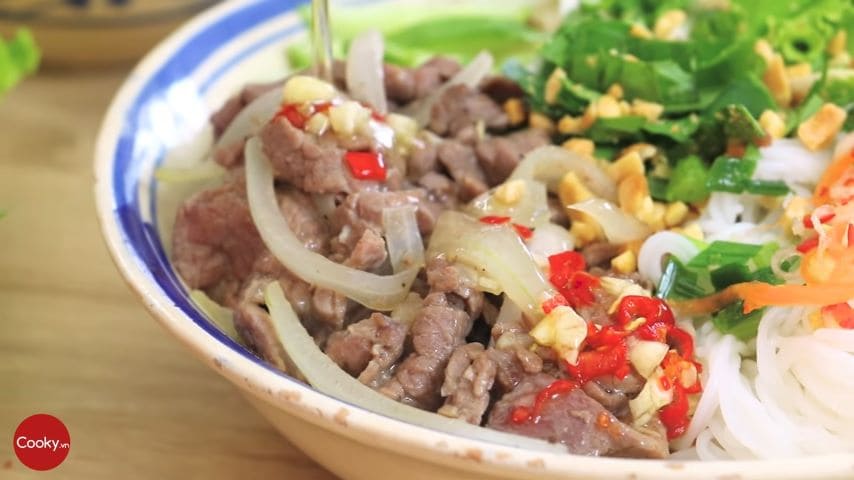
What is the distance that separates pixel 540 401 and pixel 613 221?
63 cm

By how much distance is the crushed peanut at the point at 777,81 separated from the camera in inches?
106

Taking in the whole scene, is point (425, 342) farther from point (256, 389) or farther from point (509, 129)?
point (509, 129)

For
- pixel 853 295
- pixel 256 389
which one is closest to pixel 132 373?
pixel 256 389

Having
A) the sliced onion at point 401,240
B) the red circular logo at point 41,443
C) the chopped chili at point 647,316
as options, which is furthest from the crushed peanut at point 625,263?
the red circular logo at point 41,443

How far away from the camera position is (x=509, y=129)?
2.77 m

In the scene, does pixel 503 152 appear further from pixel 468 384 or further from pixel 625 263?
pixel 468 384

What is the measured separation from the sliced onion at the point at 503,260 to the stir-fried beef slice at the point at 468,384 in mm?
150

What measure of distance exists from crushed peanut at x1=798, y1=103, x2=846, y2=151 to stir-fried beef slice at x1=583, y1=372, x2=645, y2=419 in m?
0.96

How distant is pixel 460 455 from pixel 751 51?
65.5 inches

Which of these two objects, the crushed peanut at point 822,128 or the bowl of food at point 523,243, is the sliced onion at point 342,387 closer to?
the bowl of food at point 523,243

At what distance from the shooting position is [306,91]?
7.70ft

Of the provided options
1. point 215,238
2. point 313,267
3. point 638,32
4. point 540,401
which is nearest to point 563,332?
point 540,401

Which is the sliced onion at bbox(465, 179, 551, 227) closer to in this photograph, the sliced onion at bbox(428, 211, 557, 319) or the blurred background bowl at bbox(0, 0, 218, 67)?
the sliced onion at bbox(428, 211, 557, 319)

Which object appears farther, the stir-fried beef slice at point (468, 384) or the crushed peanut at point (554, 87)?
the crushed peanut at point (554, 87)
